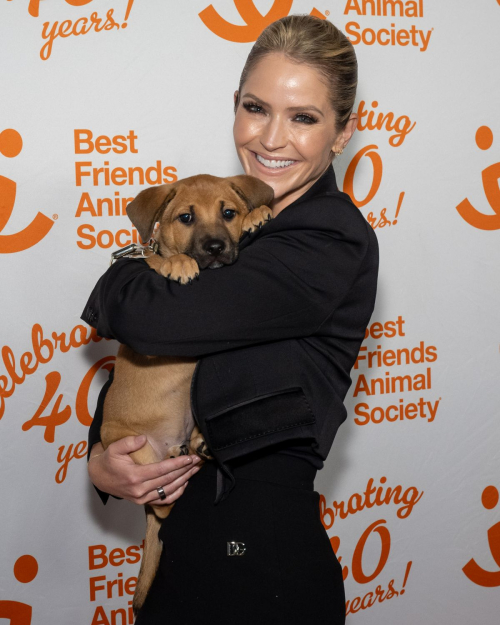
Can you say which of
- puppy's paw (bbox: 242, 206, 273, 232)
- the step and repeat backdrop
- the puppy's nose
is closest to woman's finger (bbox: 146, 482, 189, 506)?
the puppy's nose

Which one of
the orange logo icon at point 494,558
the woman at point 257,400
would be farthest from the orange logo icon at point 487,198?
the woman at point 257,400

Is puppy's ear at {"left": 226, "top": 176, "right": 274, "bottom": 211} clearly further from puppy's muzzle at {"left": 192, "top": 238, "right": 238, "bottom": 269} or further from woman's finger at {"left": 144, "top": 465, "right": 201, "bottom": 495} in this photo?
woman's finger at {"left": 144, "top": 465, "right": 201, "bottom": 495}

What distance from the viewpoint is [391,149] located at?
3.33m

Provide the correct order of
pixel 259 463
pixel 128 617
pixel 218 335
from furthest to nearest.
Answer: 1. pixel 128 617
2. pixel 259 463
3. pixel 218 335

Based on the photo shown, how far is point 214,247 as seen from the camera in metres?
2.14

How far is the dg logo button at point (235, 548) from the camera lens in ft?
5.48

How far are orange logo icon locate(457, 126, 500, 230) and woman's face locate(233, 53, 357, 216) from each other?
1.46m

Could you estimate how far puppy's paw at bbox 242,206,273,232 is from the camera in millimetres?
2166

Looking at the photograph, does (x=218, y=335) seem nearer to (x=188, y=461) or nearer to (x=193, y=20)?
(x=188, y=461)

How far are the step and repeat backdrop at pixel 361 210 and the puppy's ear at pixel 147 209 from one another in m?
0.72

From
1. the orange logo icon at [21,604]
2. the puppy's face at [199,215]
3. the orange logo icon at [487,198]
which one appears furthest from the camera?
the orange logo icon at [487,198]

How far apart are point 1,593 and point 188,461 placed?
5.52 feet

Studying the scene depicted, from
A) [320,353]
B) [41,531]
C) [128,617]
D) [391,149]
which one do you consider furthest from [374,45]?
[128,617]

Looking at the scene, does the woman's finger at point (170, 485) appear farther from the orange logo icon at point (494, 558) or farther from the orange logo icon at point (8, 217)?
the orange logo icon at point (494, 558)
